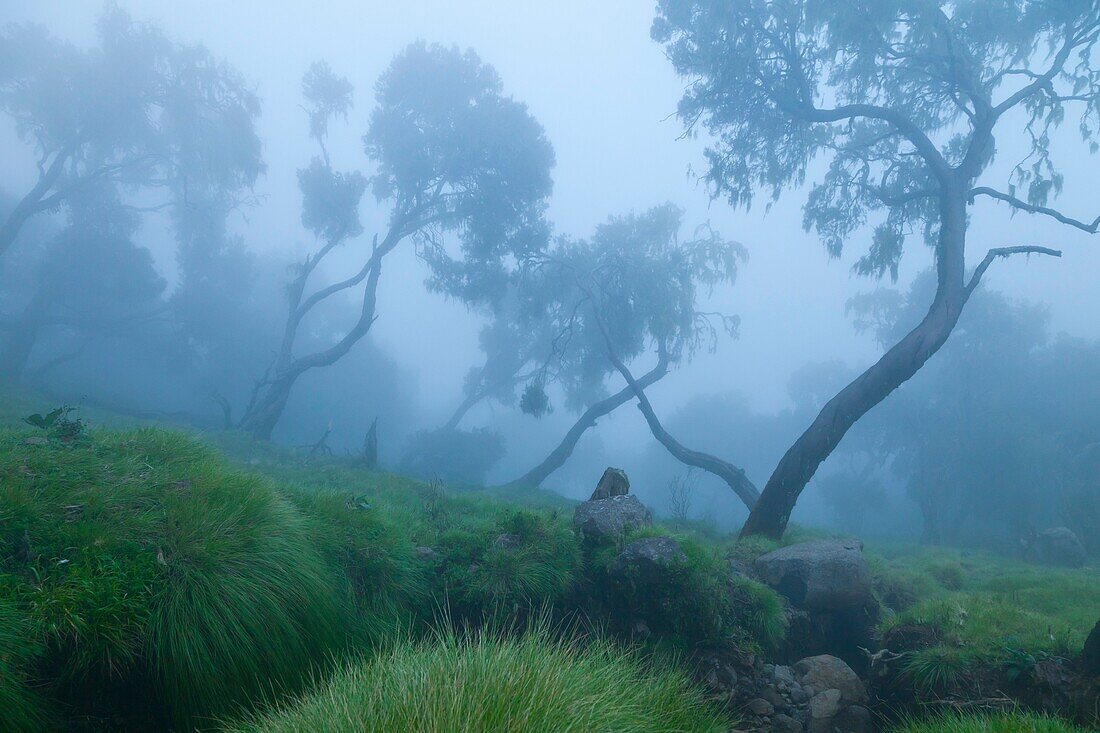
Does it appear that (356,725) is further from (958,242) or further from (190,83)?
(190,83)

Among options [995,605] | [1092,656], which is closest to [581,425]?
[995,605]

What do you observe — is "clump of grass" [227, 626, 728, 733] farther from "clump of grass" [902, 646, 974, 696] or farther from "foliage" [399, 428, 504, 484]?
"foliage" [399, 428, 504, 484]

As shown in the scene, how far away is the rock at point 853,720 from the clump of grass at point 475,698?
2.37 metres

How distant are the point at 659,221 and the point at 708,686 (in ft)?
75.2

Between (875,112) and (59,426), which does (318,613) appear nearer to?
(59,426)

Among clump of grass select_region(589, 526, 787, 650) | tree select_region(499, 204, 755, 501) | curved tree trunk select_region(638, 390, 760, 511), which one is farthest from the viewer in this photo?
tree select_region(499, 204, 755, 501)

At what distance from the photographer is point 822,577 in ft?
27.2

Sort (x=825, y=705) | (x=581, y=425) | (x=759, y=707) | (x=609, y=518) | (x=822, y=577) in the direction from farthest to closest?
1. (x=581, y=425)
2. (x=822, y=577)
3. (x=609, y=518)
4. (x=825, y=705)
5. (x=759, y=707)

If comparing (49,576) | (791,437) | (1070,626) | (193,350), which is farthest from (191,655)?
(791,437)

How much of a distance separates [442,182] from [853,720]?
24.1m

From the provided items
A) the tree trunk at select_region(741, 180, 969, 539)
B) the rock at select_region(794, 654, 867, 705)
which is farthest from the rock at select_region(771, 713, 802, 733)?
the tree trunk at select_region(741, 180, 969, 539)

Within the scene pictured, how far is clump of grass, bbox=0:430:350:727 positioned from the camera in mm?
4039

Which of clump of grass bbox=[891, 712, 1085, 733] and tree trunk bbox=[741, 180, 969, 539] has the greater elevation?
tree trunk bbox=[741, 180, 969, 539]

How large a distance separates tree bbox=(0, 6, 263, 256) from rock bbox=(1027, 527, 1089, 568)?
1226 inches
